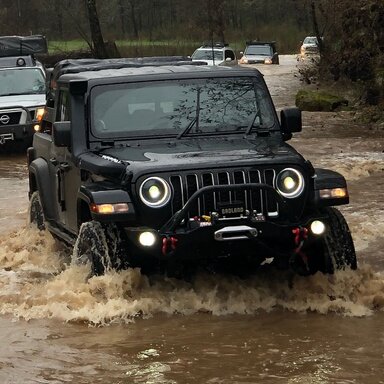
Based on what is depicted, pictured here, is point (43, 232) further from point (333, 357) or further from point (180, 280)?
point (333, 357)

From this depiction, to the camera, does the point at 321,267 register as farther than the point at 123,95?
No

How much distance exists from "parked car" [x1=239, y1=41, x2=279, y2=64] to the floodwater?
36.7m

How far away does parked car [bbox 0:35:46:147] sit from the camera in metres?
18.6

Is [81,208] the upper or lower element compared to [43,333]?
upper

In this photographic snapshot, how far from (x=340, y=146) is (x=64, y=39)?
52.7 metres

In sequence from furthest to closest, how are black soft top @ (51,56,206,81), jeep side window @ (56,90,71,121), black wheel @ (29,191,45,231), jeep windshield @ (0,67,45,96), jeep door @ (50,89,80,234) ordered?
1. jeep windshield @ (0,67,45,96)
2. black wheel @ (29,191,45,231)
3. black soft top @ (51,56,206,81)
4. jeep side window @ (56,90,71,121)
5. jeep door @ (50,89,80,234)

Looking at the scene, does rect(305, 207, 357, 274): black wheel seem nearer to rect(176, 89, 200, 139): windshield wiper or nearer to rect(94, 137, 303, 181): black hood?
rect(94, 137, 303, 181): black hood

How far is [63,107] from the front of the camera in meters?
9.29

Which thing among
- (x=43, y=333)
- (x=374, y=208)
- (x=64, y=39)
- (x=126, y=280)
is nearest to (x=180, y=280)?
(x=126, y=280)

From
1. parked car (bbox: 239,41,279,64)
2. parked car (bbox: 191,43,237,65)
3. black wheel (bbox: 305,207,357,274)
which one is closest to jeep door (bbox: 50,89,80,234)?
black wheel (bbox: 305,207,357,274)

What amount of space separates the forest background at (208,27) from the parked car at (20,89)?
6575mm

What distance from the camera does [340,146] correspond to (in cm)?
1962

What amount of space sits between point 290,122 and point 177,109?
909 mm

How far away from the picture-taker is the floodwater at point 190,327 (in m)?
6.46
